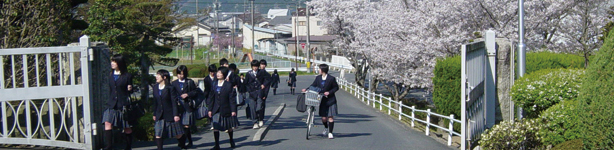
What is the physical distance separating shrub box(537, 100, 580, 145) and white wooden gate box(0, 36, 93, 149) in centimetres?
704

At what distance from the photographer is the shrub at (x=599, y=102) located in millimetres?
6363

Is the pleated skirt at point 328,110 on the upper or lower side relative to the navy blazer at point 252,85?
lower

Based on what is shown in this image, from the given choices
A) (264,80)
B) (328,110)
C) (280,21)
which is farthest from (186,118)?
(280,21)

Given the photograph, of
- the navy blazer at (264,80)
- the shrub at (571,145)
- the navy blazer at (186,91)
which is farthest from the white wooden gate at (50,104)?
the shrub at (571,145)

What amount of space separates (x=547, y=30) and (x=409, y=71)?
624cm

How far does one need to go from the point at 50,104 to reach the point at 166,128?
1.73 metres

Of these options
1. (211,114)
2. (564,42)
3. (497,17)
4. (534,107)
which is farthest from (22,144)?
(564,42)

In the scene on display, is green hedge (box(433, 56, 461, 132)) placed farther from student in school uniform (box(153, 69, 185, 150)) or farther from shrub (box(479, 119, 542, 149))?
student in school uniform (box(153, 69, 185, 150))

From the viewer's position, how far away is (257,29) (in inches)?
3620

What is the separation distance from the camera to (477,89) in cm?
1022

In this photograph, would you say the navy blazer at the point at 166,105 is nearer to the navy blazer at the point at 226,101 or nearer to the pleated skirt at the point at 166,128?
the pleated skirt at the point at 166,128

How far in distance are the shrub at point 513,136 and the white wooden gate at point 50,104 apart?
21.3 ft

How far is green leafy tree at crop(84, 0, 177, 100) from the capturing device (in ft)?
66.0

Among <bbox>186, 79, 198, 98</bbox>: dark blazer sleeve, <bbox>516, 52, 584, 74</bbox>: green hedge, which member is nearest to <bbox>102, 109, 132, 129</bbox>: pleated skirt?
<bbox>186, 79, 198, 98</bbox>: dark blazer sleeve
